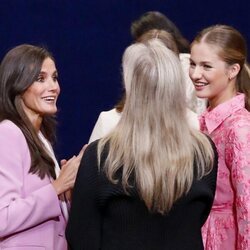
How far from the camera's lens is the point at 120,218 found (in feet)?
5.96

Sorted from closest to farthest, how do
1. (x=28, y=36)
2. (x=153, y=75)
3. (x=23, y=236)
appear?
(x=153, y=75)
(x=23, y=236)
(x=28, y=36)

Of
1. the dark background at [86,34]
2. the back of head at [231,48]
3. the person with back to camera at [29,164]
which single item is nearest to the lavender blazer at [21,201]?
the person with back to camera at [29,164]

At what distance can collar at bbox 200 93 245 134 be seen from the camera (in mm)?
2266

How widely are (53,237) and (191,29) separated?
267 cm

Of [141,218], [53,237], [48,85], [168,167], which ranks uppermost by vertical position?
[48,85]

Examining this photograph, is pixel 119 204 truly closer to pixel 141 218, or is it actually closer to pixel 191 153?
pixel 141 218

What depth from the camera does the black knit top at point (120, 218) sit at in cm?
181

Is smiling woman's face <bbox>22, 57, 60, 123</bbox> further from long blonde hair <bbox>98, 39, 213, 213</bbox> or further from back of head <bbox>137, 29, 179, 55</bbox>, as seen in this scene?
back of head <bbox>137, 29, 179, 55</bbox>

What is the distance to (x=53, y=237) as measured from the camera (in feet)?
7.16

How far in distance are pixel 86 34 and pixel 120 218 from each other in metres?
2.79

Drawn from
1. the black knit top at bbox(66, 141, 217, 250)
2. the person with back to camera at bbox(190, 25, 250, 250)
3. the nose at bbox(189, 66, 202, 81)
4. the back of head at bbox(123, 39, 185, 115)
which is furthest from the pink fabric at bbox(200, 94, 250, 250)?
the back of head at bbox(123, 39, 185, 115)

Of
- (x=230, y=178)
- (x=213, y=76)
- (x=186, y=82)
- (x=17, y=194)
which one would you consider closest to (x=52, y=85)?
(x=17, y=194)

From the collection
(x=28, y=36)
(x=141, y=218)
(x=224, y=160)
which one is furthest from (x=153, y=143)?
(x=28, y=36)

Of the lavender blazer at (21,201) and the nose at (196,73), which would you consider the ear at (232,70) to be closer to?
the nose at (196,73)
